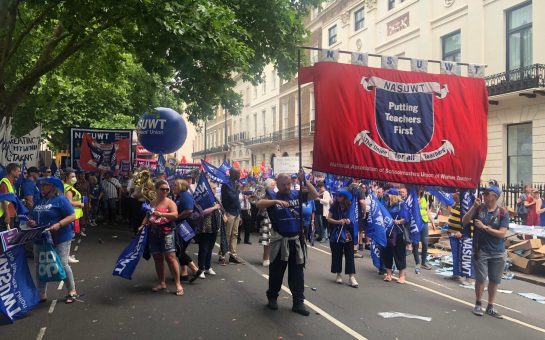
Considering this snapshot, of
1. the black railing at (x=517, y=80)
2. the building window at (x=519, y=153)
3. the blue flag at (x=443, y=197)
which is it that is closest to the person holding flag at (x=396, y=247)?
the blue flag at (x=443, y=197)

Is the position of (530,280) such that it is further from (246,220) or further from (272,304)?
(246,220)

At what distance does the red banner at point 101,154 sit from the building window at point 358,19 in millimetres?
19333

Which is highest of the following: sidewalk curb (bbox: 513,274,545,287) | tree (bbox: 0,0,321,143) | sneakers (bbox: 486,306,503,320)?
tree (bbox: 0,0,321,143)

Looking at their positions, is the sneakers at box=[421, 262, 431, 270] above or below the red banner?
below

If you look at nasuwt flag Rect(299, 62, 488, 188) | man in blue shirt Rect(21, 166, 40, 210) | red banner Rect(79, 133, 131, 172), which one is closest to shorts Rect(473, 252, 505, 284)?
nasuwt flag Rect(299, 62, 488, 188)

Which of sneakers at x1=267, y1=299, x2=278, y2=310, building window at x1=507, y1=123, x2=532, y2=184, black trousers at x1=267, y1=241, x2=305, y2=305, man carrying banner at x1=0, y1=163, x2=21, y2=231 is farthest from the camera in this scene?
building window at x1=507, y1=123, x2=532, y2=184

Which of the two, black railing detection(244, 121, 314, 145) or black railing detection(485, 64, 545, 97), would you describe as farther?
black railing detection(244, 121, 314, 145)

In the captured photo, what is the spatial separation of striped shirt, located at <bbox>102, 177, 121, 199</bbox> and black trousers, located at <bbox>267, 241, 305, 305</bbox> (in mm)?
10818

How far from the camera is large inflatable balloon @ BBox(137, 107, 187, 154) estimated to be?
13.7 m

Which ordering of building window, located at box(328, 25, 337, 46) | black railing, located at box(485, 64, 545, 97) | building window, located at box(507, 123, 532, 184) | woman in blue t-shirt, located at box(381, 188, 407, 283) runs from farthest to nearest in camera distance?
building window, located at box(328, 25, 337, 46) < building window, located at box(507, 123, 532, 184) < black railing, located at box(485, 64, 545, 97) < woman in blue t-shirt, located at box(381, 188, 407, 283)

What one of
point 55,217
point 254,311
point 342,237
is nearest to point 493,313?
point 342,237

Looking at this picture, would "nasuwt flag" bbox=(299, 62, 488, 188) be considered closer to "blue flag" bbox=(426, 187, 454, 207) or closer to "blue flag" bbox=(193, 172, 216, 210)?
"blue flag" bbox=(193, 172, 216, 210)

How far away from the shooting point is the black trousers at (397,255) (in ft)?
29.7

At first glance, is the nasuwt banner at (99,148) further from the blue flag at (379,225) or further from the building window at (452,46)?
the building window at (452,46)
